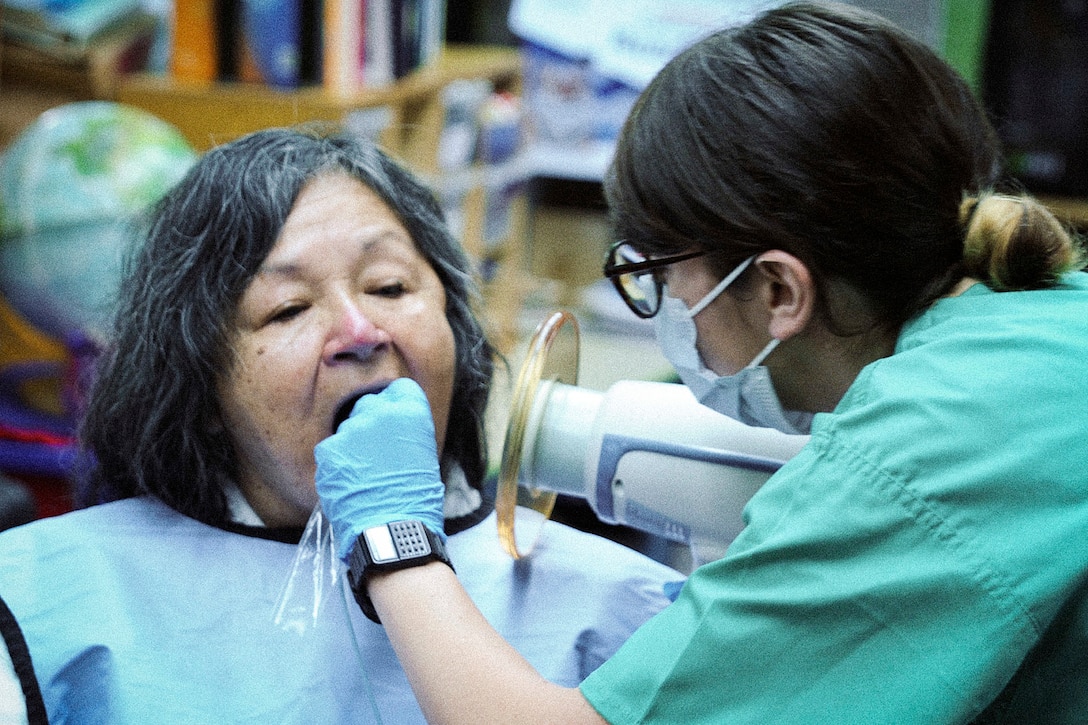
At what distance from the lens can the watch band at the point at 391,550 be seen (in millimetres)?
1075

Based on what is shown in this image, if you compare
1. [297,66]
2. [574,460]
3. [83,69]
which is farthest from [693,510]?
[83,69]

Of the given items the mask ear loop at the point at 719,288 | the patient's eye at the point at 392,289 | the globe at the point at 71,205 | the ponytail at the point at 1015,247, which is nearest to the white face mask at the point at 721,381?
the mask ear loop at the point at 719,288

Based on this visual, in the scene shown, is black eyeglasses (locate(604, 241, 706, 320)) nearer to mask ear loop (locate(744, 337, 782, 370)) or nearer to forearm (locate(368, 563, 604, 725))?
mask ear loop (locate(744, 337, 782, 370))

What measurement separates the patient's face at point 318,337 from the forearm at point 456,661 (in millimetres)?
327

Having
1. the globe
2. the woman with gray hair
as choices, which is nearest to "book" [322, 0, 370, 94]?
the globe

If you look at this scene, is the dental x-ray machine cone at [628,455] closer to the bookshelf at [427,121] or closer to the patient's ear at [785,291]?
the patient's ear at [785,291]

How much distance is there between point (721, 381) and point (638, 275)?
16cm

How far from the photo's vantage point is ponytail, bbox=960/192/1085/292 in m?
1.10

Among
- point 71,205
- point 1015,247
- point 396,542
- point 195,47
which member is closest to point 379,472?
point 396,542

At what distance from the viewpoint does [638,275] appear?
128 centimetres

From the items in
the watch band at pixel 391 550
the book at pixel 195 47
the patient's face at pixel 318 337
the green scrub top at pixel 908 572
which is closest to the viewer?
the green scrub top at pixel 908 572

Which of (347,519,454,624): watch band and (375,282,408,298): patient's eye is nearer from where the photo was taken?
(347,519,454,624): watch band

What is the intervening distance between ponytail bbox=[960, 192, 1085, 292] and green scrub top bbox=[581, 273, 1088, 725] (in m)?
0.17

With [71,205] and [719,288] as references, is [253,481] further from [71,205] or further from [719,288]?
[71,205]
